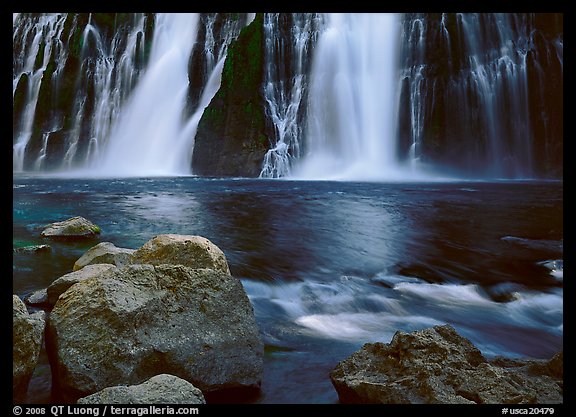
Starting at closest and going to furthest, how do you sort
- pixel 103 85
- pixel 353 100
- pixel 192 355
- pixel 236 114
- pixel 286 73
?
pixel 192 355 → pixel 353 100 → pixel 286 73 → pixel 236 114 → pixel 103 85

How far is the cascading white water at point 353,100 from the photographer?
87.7 feet

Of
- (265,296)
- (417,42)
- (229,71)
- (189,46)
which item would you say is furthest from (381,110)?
(265,296)

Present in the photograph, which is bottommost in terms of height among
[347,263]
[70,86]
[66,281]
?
[347,263]

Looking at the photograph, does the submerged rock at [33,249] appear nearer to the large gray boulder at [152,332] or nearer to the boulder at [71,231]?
the boulder at [71,231]

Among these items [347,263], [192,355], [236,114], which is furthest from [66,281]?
[236,114]

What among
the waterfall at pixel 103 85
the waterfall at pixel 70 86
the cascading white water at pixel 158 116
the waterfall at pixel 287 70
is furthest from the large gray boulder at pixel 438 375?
the waterfall at pixel 70 86

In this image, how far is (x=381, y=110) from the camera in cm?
2692

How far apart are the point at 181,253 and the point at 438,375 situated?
2.67 m

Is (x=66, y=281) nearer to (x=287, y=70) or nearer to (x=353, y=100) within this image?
(x=353, y=100)

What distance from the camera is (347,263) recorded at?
7.93m

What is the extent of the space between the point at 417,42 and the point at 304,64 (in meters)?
7.00

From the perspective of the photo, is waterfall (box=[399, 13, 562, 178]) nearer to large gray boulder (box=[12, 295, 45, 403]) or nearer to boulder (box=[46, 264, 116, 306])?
boulder (box=[46, 264, 116, 306])

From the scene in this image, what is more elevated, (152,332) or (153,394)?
(152,332)

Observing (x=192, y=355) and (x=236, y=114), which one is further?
(x=236, y=114)
